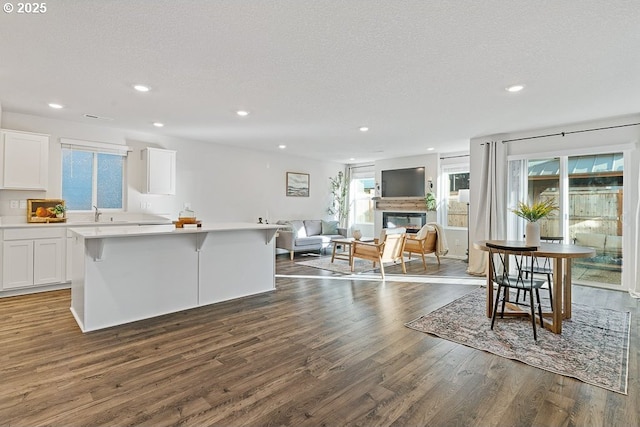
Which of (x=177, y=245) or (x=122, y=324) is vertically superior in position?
(x=177, y=245)

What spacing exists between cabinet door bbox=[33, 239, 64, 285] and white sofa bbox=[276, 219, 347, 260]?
3915 millimetres

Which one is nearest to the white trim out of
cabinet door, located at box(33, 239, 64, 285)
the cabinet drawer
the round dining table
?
the cabinet drawer

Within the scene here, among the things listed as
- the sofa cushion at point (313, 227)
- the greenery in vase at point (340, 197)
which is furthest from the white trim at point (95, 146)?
the greenery in vase at point (340, 197)

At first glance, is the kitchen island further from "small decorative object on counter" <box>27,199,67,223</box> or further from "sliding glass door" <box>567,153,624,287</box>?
"sliding glass door" <box>567,153,624,287</box>

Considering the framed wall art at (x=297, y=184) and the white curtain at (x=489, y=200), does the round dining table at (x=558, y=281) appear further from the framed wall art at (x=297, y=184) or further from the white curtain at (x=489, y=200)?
the framed wall art at (x=297, y=184)

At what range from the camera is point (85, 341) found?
A: 9.23ft

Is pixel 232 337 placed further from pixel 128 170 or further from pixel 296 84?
pixel 128 170

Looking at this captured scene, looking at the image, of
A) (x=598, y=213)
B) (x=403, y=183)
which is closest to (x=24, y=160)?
(x=403, y=183)

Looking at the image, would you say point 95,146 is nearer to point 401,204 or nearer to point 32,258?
point 32,258

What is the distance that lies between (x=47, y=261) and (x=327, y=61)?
14.5 ft

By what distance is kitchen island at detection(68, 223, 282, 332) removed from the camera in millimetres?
3100

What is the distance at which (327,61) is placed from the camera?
9.29ft

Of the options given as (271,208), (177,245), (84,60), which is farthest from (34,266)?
(271,208)

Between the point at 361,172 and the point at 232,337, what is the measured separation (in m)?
7.13
